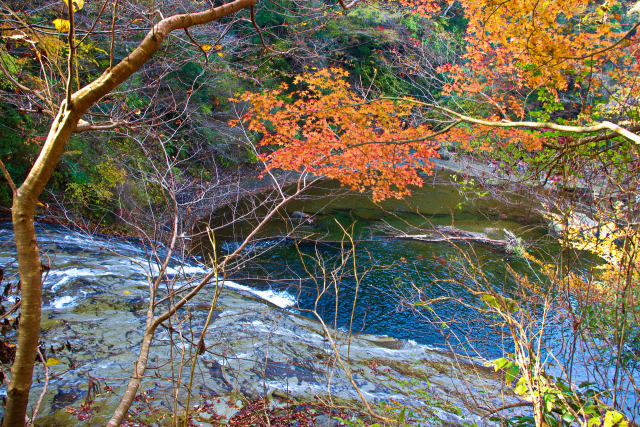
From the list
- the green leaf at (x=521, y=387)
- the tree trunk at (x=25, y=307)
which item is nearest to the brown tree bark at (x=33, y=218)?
the tree trunk at (x=25, y=307)

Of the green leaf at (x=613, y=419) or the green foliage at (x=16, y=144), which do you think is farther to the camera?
the green foliage at (x=16, y=144)

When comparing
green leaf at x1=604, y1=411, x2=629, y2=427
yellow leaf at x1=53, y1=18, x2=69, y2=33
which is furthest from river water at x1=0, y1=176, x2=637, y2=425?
yellow leaf at x1=53, y1=18, x2=69, y2=33

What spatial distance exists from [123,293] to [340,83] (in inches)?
203

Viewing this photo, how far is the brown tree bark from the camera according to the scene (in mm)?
1259

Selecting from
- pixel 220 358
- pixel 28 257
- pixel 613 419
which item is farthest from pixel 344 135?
pixel 28 257

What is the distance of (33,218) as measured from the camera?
1306mm

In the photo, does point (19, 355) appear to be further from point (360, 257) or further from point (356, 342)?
point (360, 257)

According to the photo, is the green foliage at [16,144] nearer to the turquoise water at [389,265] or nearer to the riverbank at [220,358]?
the riverbank at [220,358]

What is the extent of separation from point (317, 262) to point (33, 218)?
110 inches

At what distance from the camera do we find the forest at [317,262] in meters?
2.04

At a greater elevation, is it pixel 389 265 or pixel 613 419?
pixel 613 419

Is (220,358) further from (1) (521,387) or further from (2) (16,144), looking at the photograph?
(2) (16,144)

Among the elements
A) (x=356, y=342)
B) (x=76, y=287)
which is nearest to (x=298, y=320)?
(x=356, y=342)

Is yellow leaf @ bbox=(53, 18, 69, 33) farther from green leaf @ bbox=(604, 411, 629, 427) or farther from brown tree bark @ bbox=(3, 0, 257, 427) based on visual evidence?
green leaf @ bbox=(604, 411, 629, 427)
